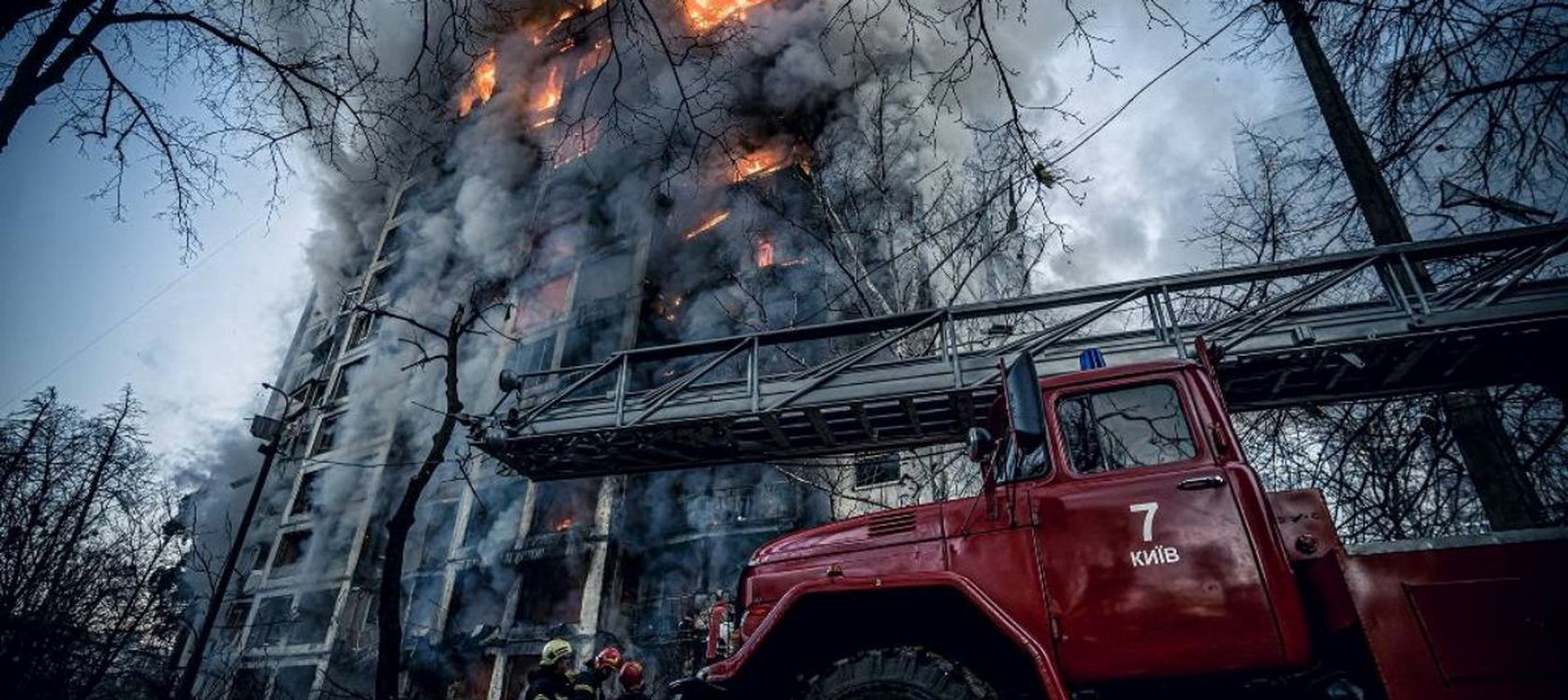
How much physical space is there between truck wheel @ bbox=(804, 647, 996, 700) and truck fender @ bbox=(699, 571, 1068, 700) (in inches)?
14.1

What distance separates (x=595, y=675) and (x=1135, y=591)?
6514mm

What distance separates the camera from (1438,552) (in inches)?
130

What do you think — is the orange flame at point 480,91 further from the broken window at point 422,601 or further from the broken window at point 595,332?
the broken window at point 422,601

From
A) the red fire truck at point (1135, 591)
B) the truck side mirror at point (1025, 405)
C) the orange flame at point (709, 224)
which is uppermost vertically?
the orange flame at point (709, 224)

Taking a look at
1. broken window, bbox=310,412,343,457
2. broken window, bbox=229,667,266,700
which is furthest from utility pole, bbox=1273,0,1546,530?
broken window, bbox=310,412,343,457

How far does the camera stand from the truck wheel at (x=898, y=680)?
12.1 ft

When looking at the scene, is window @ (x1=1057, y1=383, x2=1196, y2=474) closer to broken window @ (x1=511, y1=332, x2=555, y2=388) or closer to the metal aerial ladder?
the metal aerial ladder

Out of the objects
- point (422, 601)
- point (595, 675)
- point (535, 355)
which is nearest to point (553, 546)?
point (422, 601)

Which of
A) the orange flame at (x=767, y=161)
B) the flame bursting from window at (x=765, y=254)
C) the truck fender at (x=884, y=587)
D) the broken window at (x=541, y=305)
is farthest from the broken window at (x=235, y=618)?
the truck fender at (x=884, y=587)

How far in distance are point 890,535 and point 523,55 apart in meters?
46.4

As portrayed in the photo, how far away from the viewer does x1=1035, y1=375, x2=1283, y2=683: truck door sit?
3.56 m

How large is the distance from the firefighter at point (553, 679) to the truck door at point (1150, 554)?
219 inches

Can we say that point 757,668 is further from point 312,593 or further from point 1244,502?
Answer: point 312,593

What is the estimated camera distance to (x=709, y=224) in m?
35.3
